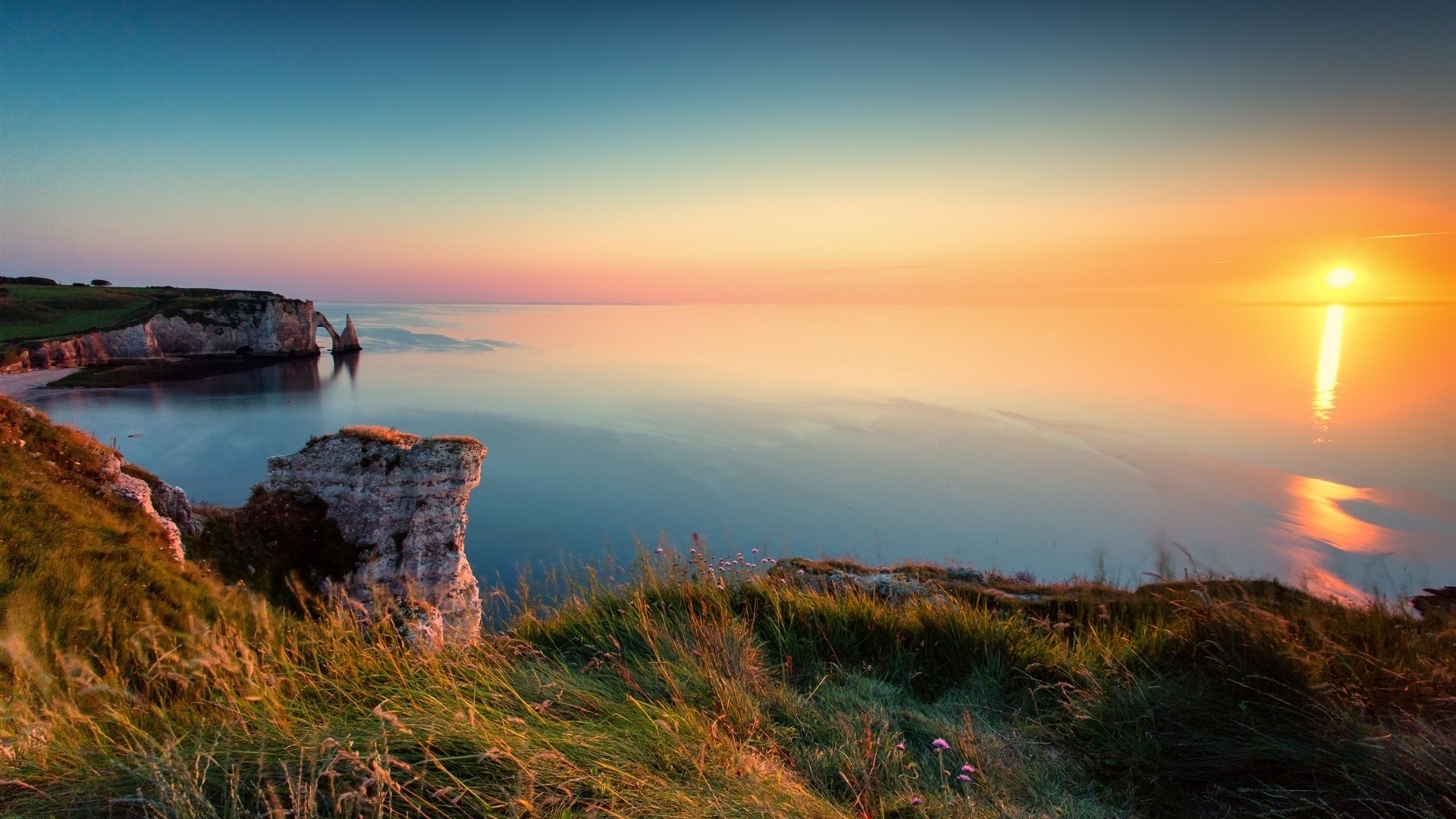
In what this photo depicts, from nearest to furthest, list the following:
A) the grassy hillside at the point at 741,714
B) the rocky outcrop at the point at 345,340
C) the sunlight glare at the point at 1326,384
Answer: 1. the grassy hillside at the point at 741,714
2. the sunlight glare at the point at 1326,384
3. the rocky outcrop at the point at 345,340

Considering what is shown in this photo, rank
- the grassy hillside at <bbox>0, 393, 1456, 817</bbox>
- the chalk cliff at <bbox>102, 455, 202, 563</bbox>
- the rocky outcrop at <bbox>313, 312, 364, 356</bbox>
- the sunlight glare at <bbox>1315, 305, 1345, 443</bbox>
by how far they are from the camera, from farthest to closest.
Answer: the rocky outcrop at <bbox>313, 312, 364, 356</bbox> < the sunlight glare at <bbox>1315, 305, 1345, 443</bbox> < the chalk cliff at <bbox>102, 455, 202, 563</bbox> < the grassy hillside at <bbox>0, 393, 1456, 817</bbox>

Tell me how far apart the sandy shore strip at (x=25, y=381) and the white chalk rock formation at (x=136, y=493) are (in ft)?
300

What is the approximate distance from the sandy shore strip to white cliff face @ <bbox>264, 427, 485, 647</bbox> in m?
86.6

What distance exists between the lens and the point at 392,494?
17719mm

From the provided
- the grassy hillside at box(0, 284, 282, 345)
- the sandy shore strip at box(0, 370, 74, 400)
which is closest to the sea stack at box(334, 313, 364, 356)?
the grassy hillside at box(0, 284, 282, 345)

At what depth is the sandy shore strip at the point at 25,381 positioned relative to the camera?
6975cm

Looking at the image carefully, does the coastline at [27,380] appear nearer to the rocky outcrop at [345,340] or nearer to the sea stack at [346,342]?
the rocky outcrop at [345,340]

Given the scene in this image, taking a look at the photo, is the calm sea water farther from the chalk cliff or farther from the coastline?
the chalk cliff

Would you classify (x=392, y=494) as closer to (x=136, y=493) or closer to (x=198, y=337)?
(x=136, y=493)

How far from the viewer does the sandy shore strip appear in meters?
69.8

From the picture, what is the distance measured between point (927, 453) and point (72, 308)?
427 ft

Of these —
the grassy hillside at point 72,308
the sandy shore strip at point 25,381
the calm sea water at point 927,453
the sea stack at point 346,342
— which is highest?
the grassy hillside at point 72,308

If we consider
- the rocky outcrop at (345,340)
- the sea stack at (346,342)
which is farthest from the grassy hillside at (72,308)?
the sea stack at (346,342)

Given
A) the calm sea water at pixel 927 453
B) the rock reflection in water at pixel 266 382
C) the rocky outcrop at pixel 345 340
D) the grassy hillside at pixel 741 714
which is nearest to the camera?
the grassy hillside at pixel 741 714
